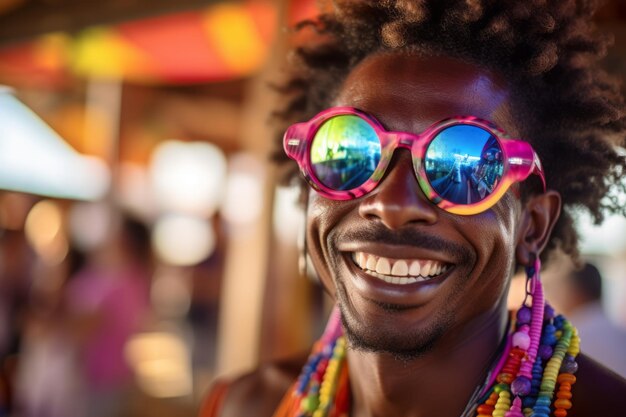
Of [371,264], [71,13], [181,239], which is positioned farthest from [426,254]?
[181,239]

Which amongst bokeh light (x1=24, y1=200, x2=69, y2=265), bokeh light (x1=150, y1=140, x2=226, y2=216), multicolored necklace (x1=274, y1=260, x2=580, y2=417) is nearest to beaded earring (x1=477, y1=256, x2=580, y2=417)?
multicolored necklace (x1=274, y1=260, x2=580, y2=417)

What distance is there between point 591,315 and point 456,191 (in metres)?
2.45

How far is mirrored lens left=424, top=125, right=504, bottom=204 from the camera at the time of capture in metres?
1.62

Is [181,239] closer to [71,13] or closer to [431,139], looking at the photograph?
[71,13]

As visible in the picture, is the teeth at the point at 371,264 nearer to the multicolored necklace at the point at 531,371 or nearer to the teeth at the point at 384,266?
the teeth at the point at 384,266

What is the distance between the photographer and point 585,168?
194cm

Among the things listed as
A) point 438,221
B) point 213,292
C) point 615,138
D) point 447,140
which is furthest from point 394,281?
point 213,292

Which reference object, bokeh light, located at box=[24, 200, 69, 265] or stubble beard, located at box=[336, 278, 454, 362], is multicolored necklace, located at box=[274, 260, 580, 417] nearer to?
stubble beard, located at box=[336, 278, 454, 362]

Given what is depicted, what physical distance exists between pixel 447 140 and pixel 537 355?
23.5 inches

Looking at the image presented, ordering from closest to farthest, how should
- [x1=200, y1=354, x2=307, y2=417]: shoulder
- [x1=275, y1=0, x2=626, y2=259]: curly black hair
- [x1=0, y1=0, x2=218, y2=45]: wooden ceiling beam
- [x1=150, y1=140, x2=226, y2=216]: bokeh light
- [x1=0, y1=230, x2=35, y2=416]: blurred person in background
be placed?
[x1=275, y1=0, x2=626, y2=259]: curly black hair, [x1=200, y1=354, x2=307, y2=417]: shoulder, [x1=0, y1=0, x2=218, y2=45]: wooden ceiling beam, [x1=0, y1=230, x2=35, y2=416]: blurred person in background, [x1=150, y1=140, x2=226, y2=216]: bokeh light

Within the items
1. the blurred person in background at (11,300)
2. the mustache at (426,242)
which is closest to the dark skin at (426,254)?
the mustache at (426,242)

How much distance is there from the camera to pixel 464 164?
1.63 meters

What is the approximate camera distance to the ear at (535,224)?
1.81 m

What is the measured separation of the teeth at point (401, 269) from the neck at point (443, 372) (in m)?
0.21
